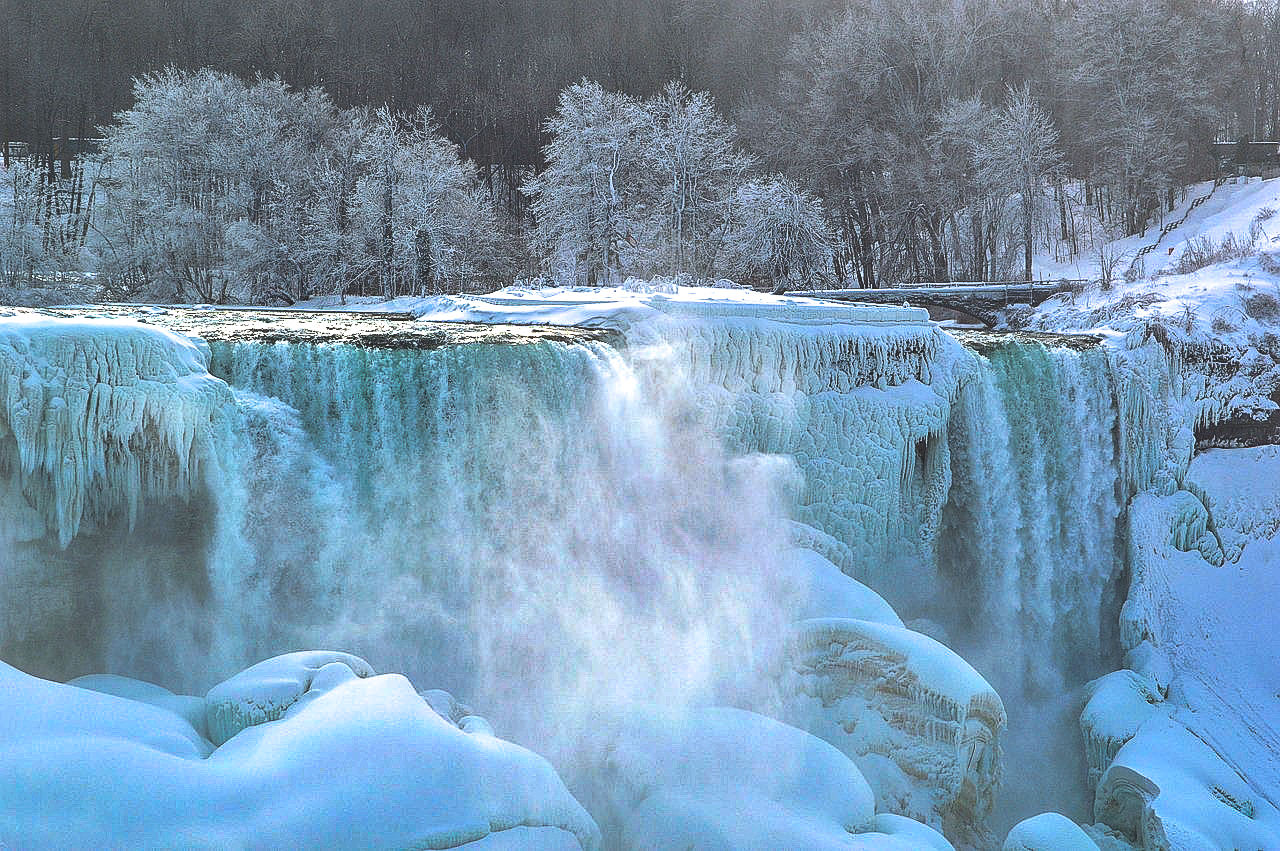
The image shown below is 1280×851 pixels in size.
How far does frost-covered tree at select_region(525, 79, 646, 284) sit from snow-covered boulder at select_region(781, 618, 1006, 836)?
65.4ft

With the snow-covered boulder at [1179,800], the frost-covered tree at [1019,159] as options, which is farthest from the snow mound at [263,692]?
the frost-covered tree at [1019,159]

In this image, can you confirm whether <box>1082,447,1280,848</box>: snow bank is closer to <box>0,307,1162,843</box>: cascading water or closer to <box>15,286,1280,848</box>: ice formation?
<box>15,286,1280,848</box>: ice formation

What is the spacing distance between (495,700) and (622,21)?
4873 centimetres

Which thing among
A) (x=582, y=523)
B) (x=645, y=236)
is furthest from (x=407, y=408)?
(x=645, y=236)

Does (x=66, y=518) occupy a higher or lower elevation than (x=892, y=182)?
lower

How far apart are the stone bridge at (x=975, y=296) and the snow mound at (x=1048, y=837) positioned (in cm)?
1467

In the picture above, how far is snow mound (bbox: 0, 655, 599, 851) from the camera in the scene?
404 cm

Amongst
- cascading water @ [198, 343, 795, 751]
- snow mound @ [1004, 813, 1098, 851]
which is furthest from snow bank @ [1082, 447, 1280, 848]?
cascading water @ [198, 343, 795, 751]

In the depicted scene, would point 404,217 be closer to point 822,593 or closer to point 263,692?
point 822,593

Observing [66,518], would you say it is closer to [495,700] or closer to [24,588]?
[24,588]

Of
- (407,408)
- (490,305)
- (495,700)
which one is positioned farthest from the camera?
(490,305)

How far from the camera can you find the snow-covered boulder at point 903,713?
760 centimetres

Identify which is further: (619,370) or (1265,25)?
(1265,25)

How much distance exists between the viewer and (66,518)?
6930 millimetres
